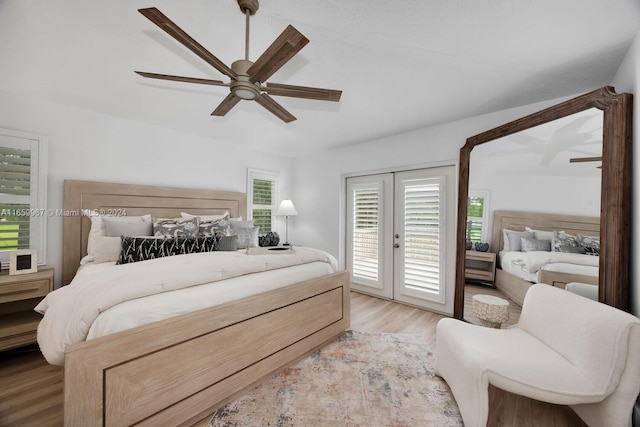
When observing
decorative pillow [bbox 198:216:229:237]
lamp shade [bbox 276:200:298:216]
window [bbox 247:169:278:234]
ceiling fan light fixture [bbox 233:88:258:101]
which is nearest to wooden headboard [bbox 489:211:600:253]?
ceiling fan light fixture [bbox 233:88:258:101]

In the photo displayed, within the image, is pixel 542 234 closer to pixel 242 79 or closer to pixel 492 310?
pixel 492 310

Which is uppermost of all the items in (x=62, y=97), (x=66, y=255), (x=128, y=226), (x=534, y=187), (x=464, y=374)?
(x=62, y=97)

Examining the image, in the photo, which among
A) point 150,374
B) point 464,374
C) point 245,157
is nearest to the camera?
point 150,374

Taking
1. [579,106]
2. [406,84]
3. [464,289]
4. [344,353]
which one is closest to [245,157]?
[406,84]

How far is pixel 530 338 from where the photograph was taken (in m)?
1.67

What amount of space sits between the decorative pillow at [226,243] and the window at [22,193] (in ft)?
5.62

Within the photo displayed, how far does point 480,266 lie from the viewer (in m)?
2.60

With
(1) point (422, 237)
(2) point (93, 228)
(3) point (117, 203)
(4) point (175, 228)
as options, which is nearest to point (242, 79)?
(4) point (175, 228)

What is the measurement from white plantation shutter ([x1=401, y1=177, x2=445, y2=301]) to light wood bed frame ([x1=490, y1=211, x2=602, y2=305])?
2.18 feet

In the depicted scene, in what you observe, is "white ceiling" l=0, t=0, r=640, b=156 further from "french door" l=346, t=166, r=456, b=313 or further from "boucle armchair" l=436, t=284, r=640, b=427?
"boucle armchair" l=436, t=284, r=640, b=427

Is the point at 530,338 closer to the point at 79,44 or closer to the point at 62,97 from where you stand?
the point at 79,44

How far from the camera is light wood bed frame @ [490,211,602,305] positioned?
181 cm

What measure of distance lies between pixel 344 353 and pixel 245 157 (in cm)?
325

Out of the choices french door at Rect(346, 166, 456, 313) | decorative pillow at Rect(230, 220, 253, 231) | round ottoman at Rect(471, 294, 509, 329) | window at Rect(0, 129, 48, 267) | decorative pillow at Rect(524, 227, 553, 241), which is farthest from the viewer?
decorative pillow at Rect(230, 220, 253, 231)
